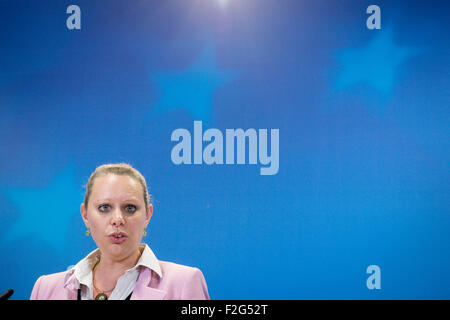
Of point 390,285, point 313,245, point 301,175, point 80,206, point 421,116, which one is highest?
point 421,116

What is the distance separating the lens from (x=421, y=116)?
2666 mm

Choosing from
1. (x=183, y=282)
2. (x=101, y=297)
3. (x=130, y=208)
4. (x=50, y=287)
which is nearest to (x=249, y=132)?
(x=130, y=208)

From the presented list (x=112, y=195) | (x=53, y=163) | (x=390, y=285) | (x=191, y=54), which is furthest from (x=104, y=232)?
(x=390, y=285)

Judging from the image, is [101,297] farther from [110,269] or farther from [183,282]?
[183,282]

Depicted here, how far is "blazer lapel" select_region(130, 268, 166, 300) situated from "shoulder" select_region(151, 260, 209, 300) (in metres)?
0.04

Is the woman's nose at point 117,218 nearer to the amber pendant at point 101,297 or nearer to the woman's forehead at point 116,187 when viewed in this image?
the woman's forehead at point 116,187

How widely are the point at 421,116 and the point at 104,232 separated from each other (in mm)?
1733

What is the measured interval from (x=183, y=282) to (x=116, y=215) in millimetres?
413

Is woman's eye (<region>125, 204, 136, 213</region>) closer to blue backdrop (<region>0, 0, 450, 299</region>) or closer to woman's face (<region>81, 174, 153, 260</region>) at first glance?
woman's face (<region>81, 174, 153, 260</region>)

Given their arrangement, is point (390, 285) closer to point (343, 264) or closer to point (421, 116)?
point (343, 264)

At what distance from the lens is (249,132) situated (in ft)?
8.75

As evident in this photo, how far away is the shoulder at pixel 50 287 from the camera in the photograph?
2.18 meters

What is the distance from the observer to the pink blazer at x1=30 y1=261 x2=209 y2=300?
2.08 m

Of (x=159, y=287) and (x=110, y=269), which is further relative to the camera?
(x=110, y=269)
